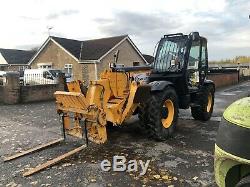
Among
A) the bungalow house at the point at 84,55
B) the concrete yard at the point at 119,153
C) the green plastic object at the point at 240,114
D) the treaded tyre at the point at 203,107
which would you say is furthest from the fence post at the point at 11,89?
the bungalow house at the point at 84,55

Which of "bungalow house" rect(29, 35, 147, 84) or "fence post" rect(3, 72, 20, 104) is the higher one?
"bungalow house" rect(29, 35, 147, 84)

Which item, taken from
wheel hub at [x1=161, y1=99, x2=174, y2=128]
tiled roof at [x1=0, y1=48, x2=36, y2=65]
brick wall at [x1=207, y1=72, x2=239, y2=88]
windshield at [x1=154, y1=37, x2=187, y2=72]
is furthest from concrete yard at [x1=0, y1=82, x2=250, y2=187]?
tiled roof at [x1=0, y1=48, x2=36, y2=65]

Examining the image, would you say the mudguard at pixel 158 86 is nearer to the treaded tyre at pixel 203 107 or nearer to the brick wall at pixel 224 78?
the treaded tyre at pixel 203 107

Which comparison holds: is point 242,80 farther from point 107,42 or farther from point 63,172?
point 63,172

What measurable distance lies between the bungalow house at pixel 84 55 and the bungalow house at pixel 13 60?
22.4 feet

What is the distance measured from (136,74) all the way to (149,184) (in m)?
3.70

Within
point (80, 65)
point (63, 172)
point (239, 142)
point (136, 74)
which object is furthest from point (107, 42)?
point (239, 142)

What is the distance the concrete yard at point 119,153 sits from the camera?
4934 millimetres

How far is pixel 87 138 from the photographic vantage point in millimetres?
6258

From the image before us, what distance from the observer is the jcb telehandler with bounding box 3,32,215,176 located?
246 inches

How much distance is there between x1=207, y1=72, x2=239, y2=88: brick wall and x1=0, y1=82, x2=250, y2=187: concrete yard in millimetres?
14670

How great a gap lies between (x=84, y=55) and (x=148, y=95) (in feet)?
81.7

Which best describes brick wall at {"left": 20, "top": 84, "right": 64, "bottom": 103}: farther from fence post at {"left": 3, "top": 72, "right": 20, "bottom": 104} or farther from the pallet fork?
the pallet fork

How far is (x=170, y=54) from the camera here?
336 inches
